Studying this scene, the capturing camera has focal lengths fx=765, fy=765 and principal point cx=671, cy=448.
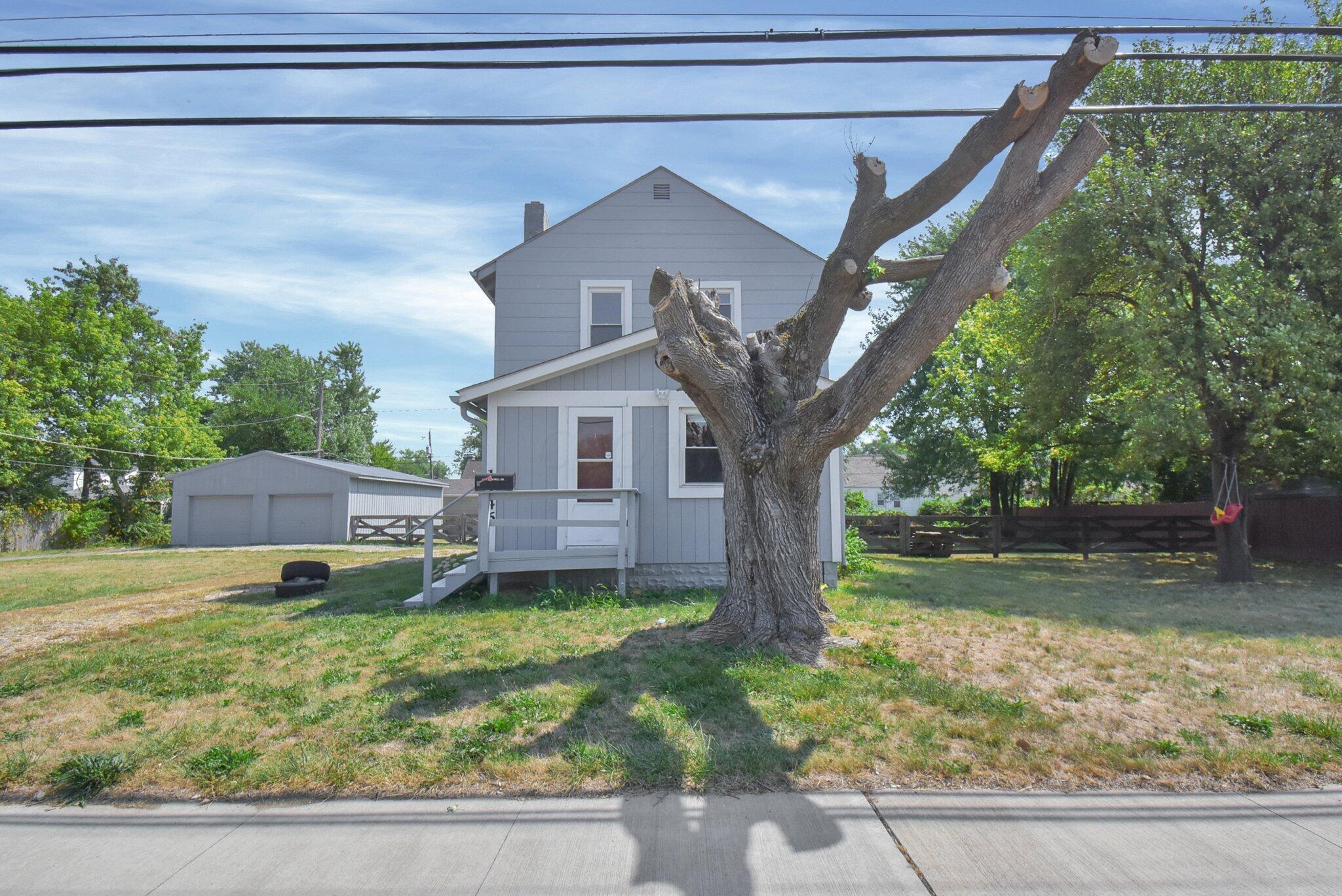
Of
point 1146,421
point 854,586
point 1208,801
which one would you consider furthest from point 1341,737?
point 1146,421

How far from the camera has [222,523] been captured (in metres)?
29.0

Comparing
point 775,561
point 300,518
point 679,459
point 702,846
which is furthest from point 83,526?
point 702,846

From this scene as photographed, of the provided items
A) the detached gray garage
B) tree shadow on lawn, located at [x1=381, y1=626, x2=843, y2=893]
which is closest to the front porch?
tree shadow on lawn, located at [x1=381, y1=626, x2=843, y2=893]

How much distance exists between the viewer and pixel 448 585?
32.9ft

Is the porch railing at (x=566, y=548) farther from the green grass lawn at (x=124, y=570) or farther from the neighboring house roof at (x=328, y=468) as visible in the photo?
the neighboring house roof at (x=328, y=468)

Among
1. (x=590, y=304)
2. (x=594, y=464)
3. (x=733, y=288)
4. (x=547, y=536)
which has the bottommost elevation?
(x=547, y=536)

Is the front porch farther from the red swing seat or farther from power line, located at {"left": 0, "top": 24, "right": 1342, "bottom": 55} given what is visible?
the red swing seat

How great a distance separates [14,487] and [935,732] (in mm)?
34515

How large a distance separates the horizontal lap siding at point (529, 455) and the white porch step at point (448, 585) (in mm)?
846

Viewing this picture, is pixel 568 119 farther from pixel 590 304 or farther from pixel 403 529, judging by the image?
pixel 403 529

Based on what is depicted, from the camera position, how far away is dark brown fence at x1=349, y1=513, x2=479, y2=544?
28172mm

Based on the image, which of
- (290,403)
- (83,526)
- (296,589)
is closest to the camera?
(296,589)

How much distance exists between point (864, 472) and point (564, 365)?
164 ft

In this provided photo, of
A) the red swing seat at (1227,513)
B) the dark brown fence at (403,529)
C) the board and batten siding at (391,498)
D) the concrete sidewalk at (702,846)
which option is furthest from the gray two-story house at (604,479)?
the board and batten siding at (391,498)
